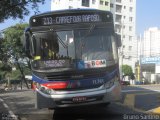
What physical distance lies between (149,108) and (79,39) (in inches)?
152

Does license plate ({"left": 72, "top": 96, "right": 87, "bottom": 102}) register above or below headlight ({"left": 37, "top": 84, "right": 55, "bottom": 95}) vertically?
below

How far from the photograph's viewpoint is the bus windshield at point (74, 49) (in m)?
13.0

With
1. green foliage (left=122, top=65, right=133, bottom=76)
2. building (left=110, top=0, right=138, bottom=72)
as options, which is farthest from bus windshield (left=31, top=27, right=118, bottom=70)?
building (left=110, top=0, right=138, bottom=72)

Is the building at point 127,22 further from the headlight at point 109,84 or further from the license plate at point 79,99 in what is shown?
the license plate at point 79,99

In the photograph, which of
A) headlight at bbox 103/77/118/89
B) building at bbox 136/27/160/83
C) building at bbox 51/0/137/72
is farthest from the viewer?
building at bbox 51/0/137/72

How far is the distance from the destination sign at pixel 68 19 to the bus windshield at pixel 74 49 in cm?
36

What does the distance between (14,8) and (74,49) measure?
17.1 ft

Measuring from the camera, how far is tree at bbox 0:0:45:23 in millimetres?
16672

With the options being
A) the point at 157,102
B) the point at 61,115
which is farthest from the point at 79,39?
the point at 157,102

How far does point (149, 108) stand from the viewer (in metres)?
14.9

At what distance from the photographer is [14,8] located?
1727 cm

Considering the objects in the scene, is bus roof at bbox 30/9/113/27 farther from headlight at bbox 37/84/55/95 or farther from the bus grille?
headlight at bbox 37/84/55/95

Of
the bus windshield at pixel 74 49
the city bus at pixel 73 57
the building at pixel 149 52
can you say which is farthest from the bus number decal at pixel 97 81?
the building at pixel 149 52

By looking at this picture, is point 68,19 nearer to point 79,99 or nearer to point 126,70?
point 79,99
